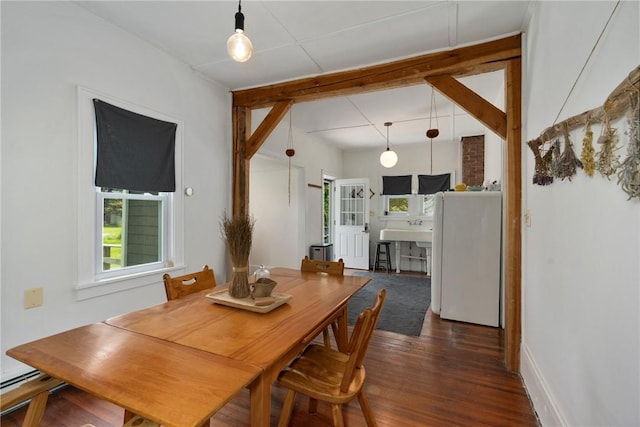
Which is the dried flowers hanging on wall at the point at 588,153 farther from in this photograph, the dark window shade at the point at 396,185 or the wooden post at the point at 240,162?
the dark window shade at the point at 396,185

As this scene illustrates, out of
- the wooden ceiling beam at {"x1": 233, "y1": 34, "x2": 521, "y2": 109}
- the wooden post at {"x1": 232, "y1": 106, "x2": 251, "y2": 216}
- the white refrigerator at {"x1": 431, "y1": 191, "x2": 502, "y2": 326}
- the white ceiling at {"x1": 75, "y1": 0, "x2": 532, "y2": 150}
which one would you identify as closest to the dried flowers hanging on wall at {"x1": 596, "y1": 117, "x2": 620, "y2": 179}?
the white ceiling at {"x1": 75, "y1": 0, "x2": 532, "y2": 150}

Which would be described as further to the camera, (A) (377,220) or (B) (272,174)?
(A) (377,220)

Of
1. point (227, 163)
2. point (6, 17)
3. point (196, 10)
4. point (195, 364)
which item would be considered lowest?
point (195, 364)

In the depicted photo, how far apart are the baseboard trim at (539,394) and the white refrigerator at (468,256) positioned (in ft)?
3.53

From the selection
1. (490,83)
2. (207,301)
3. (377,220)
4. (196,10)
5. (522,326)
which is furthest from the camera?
(377,220)

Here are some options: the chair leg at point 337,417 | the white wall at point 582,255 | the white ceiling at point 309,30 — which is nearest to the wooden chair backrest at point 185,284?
the chair leg at point 337,417

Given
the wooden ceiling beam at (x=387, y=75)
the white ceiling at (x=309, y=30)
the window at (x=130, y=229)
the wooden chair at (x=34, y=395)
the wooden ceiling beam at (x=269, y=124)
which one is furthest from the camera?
the wooden ceiling beam at (x=269, y=124)

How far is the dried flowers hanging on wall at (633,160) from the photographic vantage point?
0.78 metres

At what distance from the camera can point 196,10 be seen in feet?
6.92

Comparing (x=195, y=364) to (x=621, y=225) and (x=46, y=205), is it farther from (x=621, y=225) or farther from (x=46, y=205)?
(x=46, y=205)

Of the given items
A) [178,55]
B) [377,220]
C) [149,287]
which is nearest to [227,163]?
[178,55]

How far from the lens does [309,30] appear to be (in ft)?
7.75

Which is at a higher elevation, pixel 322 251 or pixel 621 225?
pixel 621 225

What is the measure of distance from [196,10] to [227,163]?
163 cm
